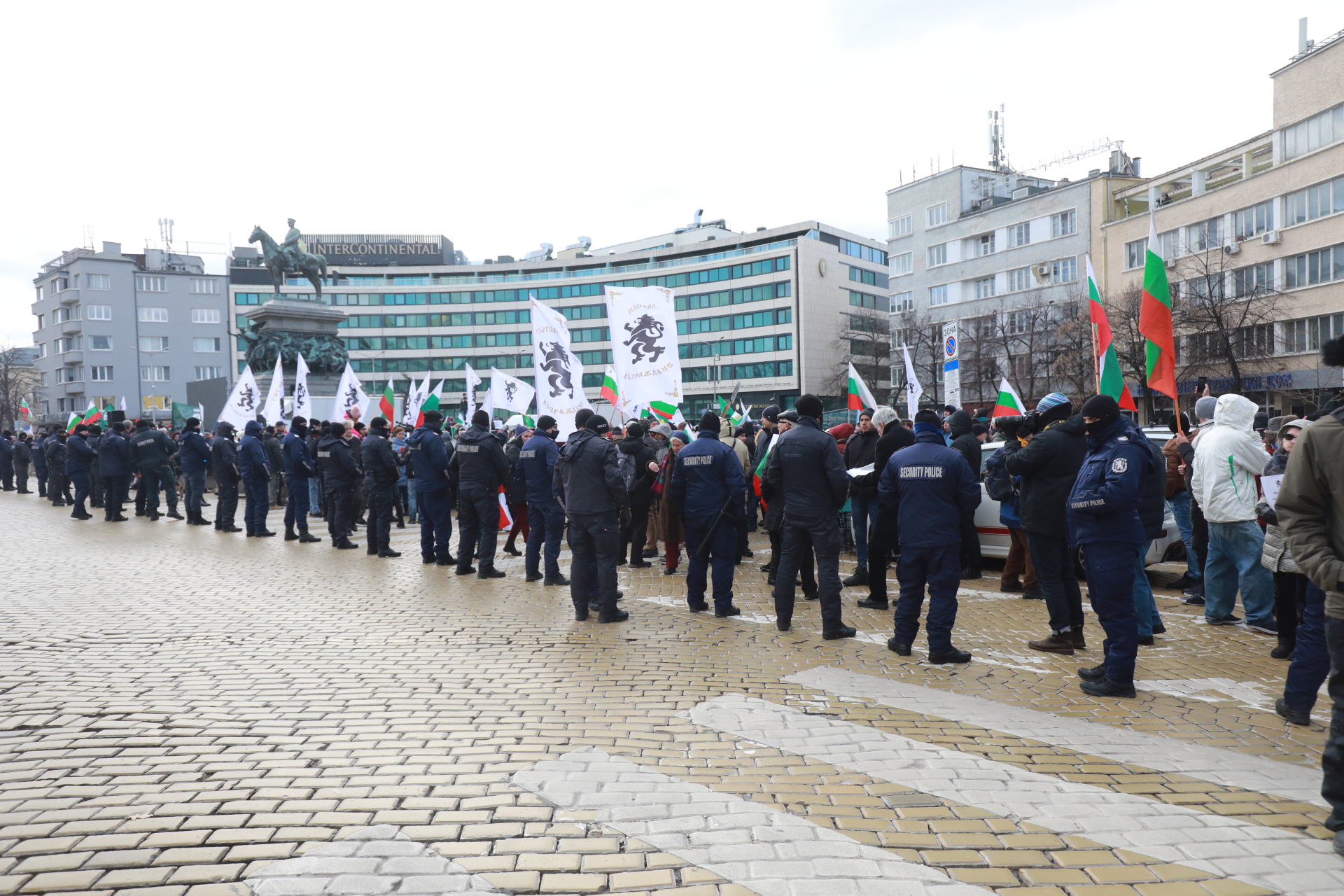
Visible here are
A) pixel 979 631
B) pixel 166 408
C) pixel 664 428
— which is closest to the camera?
pixel 979 631

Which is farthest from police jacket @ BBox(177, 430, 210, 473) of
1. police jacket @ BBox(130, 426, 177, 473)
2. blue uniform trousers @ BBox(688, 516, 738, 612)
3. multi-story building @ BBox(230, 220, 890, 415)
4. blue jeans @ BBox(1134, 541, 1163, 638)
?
multi-story building @ BBox(230, 220, 890, 415)

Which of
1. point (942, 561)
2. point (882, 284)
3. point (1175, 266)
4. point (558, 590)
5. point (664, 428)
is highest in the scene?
point (882, 284)

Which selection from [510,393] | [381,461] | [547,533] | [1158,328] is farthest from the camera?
[510,393]

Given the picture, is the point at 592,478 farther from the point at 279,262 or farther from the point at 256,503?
the point at 279,262

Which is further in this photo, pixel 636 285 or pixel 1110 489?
pixel 636 285

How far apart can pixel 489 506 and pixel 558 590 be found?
1615mm

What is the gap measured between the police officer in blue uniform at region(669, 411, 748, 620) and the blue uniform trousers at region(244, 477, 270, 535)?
939 cm

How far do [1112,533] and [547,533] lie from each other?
6.55 metres

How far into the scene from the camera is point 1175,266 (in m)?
45.3

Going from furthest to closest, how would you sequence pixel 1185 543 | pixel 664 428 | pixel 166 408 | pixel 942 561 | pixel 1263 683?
pixel 166 408 → pixel 664 428 → pixel 1185 543 → pixel 942 561 → pixel 1263 683

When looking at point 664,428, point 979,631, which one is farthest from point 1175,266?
point 979,631

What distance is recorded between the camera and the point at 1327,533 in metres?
3.69

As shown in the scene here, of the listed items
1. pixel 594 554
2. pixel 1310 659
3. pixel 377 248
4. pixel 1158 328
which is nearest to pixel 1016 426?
pixel 1158 328

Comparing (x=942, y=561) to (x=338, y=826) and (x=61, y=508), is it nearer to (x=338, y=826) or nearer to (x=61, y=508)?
(x=338, y=826)
